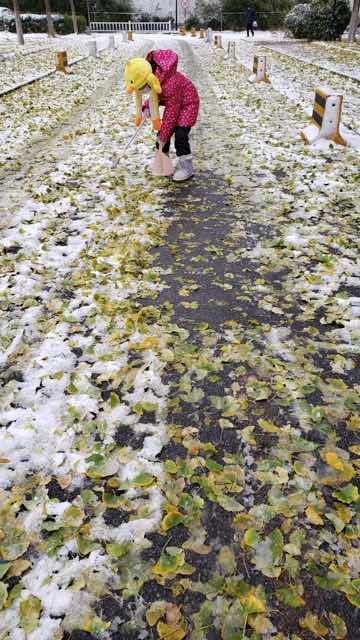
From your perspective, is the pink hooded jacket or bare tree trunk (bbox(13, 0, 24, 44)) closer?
the pink hooded jacket

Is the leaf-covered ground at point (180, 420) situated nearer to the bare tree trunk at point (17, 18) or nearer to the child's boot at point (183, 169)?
the child's boot at point (183, 169)

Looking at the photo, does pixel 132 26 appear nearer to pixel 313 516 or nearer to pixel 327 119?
pixel 327 119

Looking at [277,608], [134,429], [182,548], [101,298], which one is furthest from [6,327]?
[277,608]

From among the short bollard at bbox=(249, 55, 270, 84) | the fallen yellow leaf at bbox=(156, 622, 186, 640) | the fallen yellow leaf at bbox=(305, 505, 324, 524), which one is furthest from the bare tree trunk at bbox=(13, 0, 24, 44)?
A: the fallen yellow leaf at bbox=(156, 622, 186, 640)

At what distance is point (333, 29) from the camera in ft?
86.5

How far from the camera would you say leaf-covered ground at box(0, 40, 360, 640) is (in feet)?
6.29

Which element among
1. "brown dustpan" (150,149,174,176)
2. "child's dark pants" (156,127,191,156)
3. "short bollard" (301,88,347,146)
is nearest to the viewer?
"child's dark pants" (156,127,191,156)

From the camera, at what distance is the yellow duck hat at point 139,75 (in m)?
5.22

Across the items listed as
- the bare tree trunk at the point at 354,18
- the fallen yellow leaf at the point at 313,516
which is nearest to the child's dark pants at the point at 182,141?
the fallen yellow leaf at the point at 313,516

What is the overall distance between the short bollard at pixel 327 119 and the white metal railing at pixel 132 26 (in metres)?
41.3

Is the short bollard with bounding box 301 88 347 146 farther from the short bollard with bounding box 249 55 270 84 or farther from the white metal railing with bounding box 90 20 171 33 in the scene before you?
the white metal railing with bounding box 90 20 171 33

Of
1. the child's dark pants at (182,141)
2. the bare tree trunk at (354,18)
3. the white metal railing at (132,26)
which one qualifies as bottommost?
the child's dark pants at (182,141)

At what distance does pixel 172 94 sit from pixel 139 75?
54 centimetres

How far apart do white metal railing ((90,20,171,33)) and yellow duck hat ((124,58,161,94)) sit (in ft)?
143
